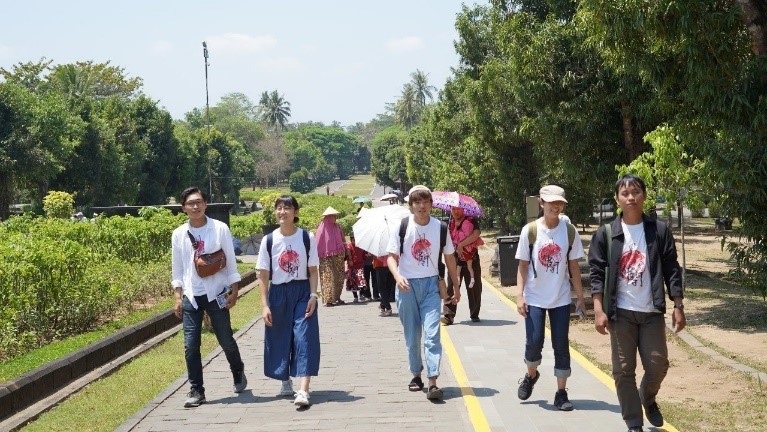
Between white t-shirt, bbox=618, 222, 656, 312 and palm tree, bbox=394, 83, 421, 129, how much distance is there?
148 metres

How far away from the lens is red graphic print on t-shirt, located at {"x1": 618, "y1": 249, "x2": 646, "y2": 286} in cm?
632

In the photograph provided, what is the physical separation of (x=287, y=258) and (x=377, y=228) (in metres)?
6.98

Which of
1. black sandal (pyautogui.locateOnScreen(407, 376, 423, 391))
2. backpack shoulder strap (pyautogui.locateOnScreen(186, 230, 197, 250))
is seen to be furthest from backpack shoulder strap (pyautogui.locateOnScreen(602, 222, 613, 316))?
backpack shoulder strap (pyautogui.locateOnScreen(186, 230, 197, 250))

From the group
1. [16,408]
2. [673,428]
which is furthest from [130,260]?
[673,428]

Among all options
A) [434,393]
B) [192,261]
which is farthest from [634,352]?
[192,261]

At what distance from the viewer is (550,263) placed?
7.39 meters

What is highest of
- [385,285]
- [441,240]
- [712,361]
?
[441,240]

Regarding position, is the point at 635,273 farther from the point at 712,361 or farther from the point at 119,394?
the point at 119,394

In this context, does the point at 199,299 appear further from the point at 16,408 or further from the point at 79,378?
the point at 79,378

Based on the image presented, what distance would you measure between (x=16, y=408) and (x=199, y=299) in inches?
76.3

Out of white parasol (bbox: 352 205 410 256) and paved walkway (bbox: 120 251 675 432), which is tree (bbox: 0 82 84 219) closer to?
white parasol (bbox: 352 205 410 256)

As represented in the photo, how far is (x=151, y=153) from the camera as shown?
66562 millimetres

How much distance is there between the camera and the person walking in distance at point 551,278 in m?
7.34

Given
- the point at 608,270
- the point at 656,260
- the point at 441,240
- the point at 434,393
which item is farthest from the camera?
the point at 441,240
